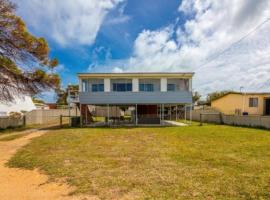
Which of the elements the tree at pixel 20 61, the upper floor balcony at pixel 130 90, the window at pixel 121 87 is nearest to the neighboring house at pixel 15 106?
the tree at pixel 20 61

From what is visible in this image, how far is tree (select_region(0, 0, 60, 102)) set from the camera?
1318 centimetres

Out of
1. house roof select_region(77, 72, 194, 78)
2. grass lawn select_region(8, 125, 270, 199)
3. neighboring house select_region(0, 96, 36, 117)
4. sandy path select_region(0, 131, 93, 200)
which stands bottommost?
sandy path select_region(0, 131, 93, 200)

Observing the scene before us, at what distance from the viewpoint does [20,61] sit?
14422mm

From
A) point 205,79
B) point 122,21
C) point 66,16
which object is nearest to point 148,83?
point 122,21

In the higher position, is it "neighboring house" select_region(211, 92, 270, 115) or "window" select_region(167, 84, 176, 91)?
"window" select_region(167, 84, 176, 91)

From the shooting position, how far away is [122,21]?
57.0 feet

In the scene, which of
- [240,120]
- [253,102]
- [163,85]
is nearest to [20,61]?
[163,85]

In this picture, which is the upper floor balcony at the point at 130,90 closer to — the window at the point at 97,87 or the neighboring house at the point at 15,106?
the window at the point at 97,87

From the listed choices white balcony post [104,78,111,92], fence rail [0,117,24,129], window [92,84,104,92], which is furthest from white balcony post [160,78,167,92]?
fence rail [0,117,24,129]

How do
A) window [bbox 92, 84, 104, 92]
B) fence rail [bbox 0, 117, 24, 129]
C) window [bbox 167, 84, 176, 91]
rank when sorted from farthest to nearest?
window [bbox 167, 84, 176, 91]
window [bbox 92, 84, 104, 92]
fence rail [bbox 0, 117, 24, 129]

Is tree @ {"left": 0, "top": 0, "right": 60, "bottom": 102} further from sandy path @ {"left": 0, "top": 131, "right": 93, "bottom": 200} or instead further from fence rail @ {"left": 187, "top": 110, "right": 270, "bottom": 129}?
fence rail @ {"left": 187, "top": 110, "right": 270, "bottom": 129}

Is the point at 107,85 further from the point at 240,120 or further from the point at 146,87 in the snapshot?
the point at 240,120

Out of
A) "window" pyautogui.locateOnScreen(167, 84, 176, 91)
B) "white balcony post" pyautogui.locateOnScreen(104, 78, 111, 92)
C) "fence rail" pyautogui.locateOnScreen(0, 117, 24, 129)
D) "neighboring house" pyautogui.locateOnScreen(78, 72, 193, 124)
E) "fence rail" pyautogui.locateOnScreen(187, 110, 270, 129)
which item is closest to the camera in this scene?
"fence rail" pyautogui.locateOnScreen(187, 110, 270, 129)

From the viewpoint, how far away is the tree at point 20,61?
1318cm
